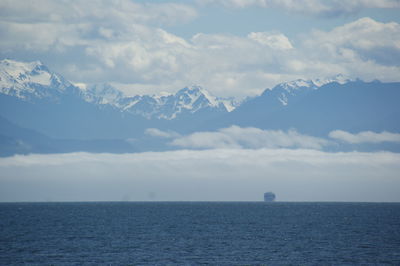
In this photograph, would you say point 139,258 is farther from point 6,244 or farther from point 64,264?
point 6,244

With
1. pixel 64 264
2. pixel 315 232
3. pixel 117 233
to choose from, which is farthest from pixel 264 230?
pixel 64 264

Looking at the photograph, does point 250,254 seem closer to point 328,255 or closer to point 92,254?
point 328,255

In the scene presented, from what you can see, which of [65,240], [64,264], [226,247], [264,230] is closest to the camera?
[64,264]

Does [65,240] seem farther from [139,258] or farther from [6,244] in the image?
[139,258]

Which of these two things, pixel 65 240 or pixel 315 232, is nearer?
pixel 65 240

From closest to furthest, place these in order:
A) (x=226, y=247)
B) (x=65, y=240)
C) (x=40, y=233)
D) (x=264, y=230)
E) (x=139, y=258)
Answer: (x=139, y=258)
(x=226, y=247)
(x=65, y=240)
(x=40, y=233)
(x=264, y=230)

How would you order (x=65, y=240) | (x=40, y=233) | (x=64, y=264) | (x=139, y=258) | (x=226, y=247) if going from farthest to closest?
(x=40, y=233) → (x=65, y=240) → (x=226, y=247) → (x=139, y=258) → (x=64, y=264)

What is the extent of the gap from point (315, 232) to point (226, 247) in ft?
149

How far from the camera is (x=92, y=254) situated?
114375 mm

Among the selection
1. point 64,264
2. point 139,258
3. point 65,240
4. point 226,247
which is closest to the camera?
point 64,264

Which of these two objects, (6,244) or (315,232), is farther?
(315,232)

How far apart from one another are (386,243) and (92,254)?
62.0 metres

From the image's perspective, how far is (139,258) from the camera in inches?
4311

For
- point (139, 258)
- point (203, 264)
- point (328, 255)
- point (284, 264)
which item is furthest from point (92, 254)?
point (328, 255)
